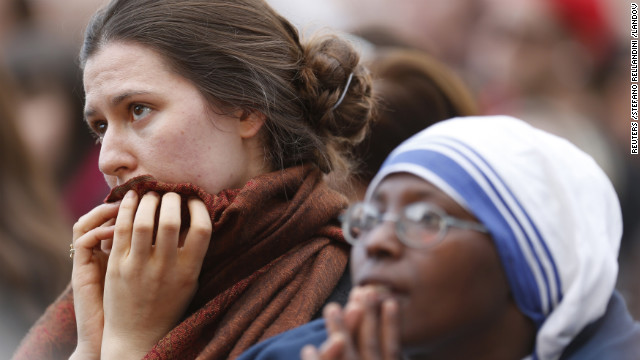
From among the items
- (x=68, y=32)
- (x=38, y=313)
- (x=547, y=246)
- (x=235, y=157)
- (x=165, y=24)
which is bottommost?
(x=38, y=313)

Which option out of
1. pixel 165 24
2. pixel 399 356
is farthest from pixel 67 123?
pixel 399 356

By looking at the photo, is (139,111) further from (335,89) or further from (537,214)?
(537,214)

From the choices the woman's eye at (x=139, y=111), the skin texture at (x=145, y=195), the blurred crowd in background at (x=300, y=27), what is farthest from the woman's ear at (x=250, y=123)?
the blurred crowd in background at (x=300, y=27)

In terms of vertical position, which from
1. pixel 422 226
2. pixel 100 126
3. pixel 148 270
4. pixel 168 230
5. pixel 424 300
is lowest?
pixel 148 270

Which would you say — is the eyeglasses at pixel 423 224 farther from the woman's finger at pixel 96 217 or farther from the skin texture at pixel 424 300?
the woman's finger at pixel 96 217

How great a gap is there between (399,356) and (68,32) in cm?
340

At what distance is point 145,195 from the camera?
2277 mm

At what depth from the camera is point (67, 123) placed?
428 centimetres

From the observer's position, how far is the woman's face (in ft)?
7.60

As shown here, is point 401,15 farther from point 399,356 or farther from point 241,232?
point 399,356

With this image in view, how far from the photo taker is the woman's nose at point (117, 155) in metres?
2.33

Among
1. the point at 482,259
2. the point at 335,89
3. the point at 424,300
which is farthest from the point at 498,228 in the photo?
the point at 335,89

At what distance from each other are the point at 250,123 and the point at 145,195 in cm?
40

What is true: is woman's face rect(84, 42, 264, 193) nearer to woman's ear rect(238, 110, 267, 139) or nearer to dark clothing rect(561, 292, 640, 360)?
woman's ear rect(238, 110, 267, 139)
